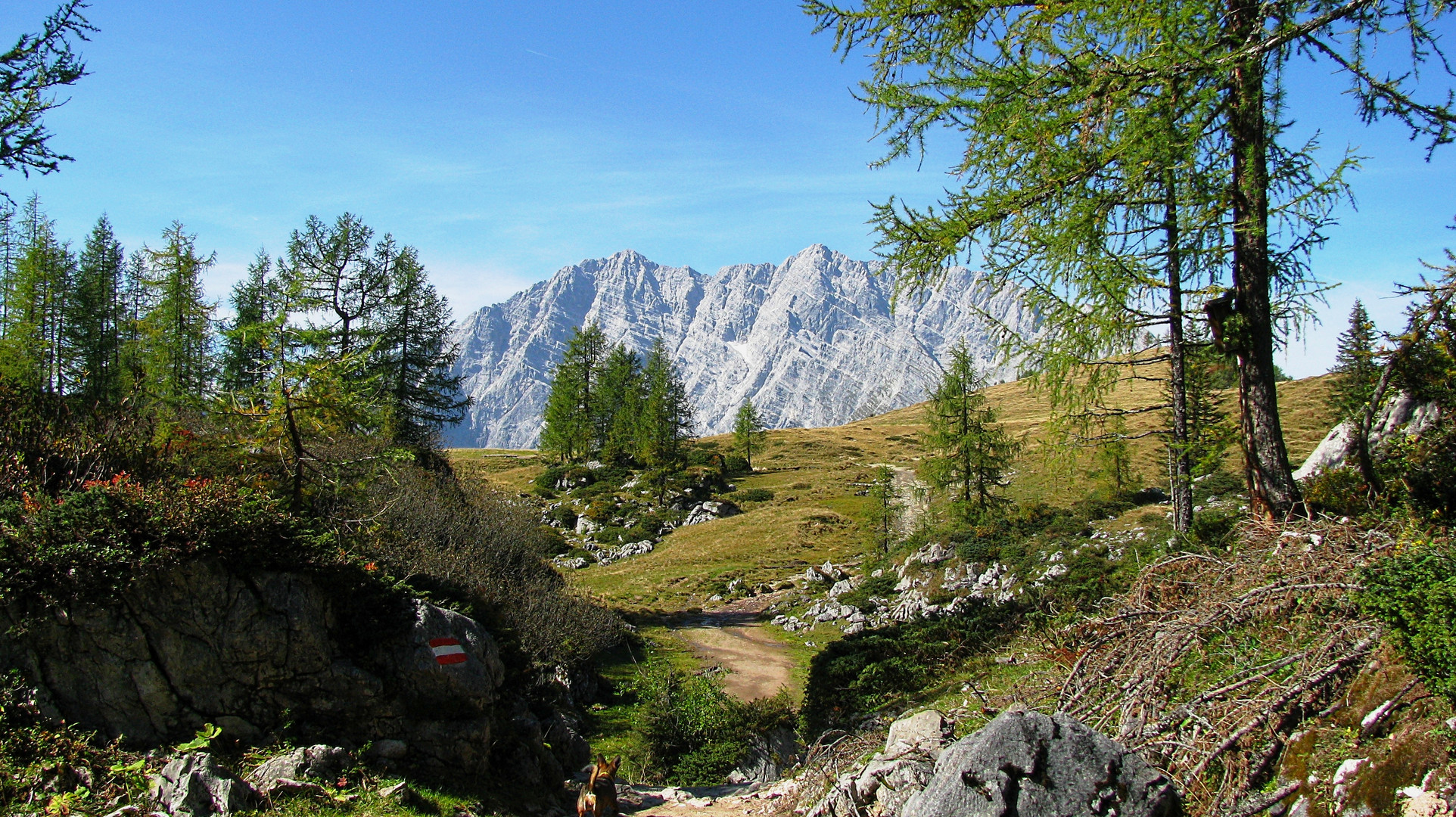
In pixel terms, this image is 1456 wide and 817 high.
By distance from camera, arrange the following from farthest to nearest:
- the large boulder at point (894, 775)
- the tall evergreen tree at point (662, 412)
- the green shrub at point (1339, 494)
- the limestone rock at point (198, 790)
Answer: the tall evergreen tree at point (662, 412), the limestone rock at point (198, 790), the green shrub at point (1339, 494), the large boulder at point (894, 775)

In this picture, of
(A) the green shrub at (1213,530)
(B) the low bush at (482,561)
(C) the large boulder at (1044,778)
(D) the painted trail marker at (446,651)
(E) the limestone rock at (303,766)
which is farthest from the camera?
(B) the low bush at (482,561)

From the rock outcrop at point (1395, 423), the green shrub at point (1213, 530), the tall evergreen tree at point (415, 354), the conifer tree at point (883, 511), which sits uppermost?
the tall evergreen tree at point (415, 354)

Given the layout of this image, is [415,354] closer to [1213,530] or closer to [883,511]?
[883,511]

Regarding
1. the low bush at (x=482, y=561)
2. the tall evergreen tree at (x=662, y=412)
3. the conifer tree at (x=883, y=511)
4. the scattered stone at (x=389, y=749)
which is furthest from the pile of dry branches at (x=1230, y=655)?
Answer: the tall evergreen tree at (x=662, y=412)

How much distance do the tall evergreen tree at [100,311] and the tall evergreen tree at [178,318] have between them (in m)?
3.10

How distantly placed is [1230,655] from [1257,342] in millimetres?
3099

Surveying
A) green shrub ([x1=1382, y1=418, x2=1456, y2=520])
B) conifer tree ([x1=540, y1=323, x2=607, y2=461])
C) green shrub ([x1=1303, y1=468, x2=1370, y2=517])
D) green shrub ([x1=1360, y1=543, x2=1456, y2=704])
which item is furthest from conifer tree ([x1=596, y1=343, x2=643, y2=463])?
green shrub ([x1=1360, y1=543, x2=1456, y2=704])

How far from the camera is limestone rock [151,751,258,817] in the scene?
7.22 m

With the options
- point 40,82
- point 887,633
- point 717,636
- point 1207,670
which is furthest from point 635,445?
point 1207,670

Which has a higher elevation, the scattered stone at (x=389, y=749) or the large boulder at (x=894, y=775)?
the large boulder at (x=894, y=775)

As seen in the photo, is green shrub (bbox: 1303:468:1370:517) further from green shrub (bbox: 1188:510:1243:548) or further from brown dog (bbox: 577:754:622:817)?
brown dog (bbox: 577:754:622:817)

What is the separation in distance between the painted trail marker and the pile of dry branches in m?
8.36

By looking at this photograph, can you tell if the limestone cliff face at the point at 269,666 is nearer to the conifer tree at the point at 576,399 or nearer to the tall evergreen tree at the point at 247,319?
the tall evergreen tree at the point at 247,319

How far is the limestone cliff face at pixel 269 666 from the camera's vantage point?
8000 millimetres
